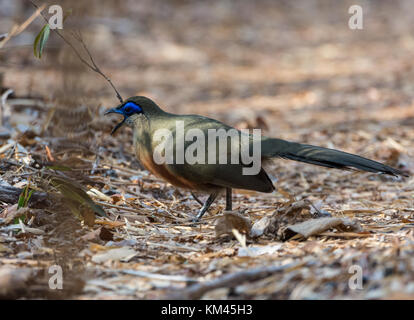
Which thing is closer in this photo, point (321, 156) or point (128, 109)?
point (321, 156)

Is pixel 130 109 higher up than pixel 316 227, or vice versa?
pixel 130 109

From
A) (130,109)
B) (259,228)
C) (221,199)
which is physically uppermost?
(130,109)

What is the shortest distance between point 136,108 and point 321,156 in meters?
1.44

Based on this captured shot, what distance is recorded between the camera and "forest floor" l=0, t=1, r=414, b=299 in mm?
2689

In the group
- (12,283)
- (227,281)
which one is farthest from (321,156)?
(12,283)

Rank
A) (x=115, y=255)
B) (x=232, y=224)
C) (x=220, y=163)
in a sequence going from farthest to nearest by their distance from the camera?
1. (x=220, y=163)
2. (x=232, y=224)
3. (x=115, y=255)

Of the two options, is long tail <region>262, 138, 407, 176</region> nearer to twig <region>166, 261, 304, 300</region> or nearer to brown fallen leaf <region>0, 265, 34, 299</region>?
twig <region>166, 261, 304, 300</region>

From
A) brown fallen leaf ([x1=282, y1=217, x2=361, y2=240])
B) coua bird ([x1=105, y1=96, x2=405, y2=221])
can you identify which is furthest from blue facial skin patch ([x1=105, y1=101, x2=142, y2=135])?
brown fallen leaf ([x1=282, y1=217, x2=361, y2=240])

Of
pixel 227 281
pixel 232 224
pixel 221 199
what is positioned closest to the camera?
pixel 227 281

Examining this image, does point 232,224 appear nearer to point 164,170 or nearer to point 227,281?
point 164,170

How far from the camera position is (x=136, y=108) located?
4.24 metres

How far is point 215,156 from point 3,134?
99.5 inches

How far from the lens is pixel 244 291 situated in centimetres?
260
